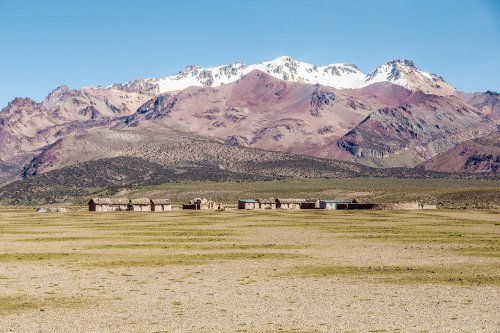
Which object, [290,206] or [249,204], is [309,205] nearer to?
[290,206]

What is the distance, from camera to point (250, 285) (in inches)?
1646

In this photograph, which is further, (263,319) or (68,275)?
(68,275)

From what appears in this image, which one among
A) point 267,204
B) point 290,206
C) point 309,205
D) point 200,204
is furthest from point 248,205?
point 309,205

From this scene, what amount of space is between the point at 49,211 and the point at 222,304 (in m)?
147

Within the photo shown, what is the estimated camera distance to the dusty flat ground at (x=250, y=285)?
103 ft

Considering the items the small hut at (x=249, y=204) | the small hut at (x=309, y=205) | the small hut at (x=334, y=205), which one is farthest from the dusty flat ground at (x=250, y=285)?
the small hut at (x=309, y=205)

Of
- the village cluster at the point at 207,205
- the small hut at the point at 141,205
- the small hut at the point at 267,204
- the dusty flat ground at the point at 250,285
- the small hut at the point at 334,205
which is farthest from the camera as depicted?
the small hut at the point at 267,204

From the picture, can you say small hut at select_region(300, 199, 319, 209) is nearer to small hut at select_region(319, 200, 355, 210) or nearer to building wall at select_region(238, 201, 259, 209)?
small hut at select_region(319, 200, 355, 210)

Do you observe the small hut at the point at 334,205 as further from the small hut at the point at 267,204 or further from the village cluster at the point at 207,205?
the small hut at the point at 267,204

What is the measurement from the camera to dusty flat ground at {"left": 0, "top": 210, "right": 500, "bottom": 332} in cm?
3148

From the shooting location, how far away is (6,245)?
6888 cm

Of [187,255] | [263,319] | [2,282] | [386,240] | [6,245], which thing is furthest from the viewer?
[386,240]

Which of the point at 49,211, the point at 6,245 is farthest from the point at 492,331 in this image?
the point at 49,211

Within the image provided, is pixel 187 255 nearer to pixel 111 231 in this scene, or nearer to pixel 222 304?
pixel 222 304
